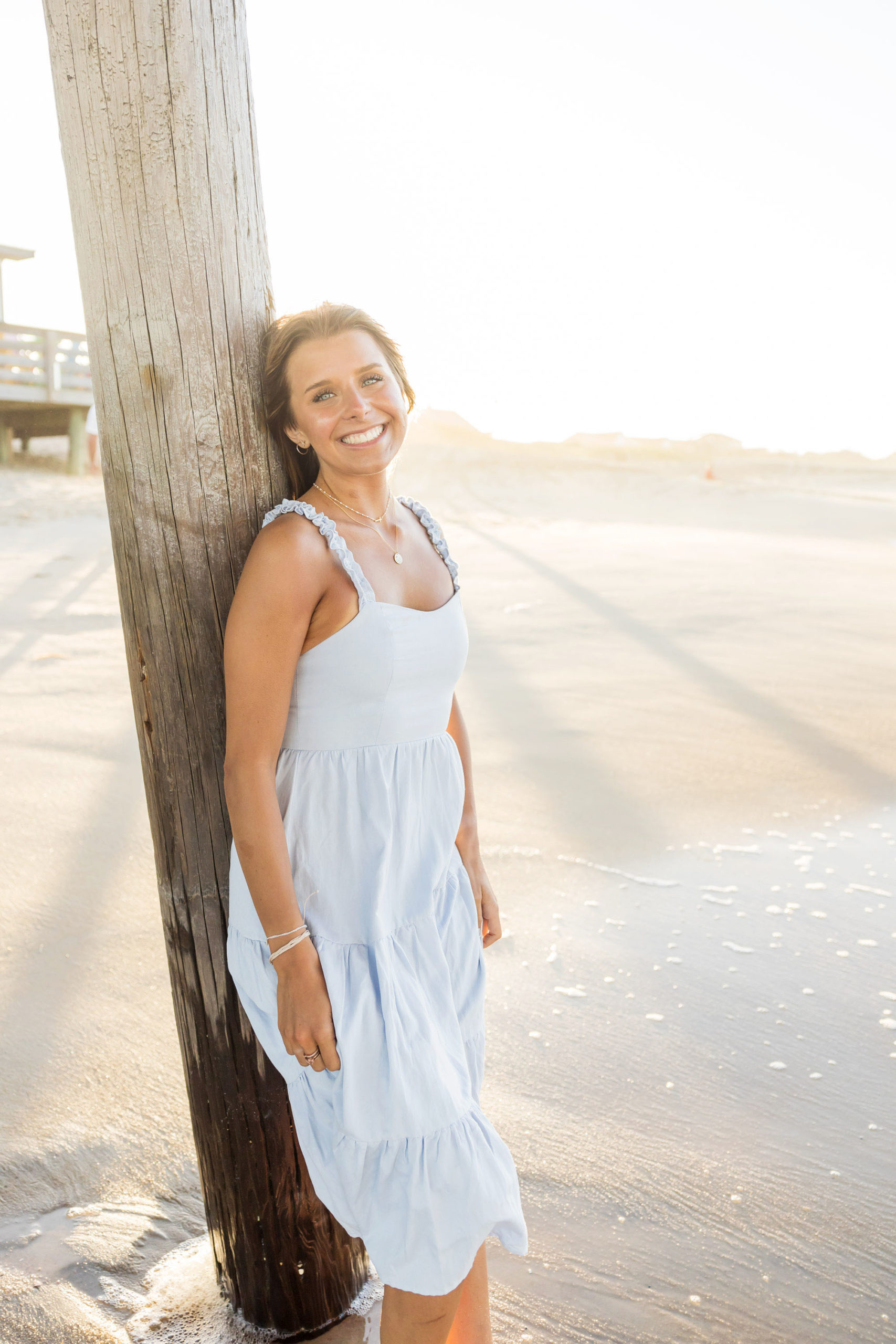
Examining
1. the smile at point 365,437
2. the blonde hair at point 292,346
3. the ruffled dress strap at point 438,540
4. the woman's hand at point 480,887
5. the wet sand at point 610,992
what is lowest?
the wet sand at point 610,992

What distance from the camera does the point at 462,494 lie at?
72.3ft

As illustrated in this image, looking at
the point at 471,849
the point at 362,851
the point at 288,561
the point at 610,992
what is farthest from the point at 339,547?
the point at 610,992

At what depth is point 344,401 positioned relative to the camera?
1.72 m

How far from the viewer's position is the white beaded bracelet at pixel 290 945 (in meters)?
1.58

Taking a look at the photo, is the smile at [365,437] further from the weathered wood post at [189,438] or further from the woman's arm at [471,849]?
the woman's arm at [471,849]

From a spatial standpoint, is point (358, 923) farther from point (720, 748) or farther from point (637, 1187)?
point (720, 748)

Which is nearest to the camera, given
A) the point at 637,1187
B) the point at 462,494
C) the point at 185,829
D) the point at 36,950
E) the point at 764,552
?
the point at 185,829

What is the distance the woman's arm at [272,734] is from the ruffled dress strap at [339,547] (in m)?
0.03

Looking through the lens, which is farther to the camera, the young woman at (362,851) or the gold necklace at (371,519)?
the gold necklace at (371,519)

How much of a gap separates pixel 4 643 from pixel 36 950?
458 centimetres

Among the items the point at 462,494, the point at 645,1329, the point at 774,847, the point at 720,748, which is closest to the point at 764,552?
the point at 720,748

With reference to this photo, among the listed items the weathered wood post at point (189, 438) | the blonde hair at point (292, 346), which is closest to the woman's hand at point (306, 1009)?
the weathered wood post at point (189, 438)

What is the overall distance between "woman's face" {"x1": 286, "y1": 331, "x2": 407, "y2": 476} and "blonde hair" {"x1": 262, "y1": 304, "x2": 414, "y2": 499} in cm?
1

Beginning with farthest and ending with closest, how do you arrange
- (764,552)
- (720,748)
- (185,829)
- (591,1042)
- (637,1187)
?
(764,552) < (720,748) < (591,1042) < (637,1187) < (185,829)
